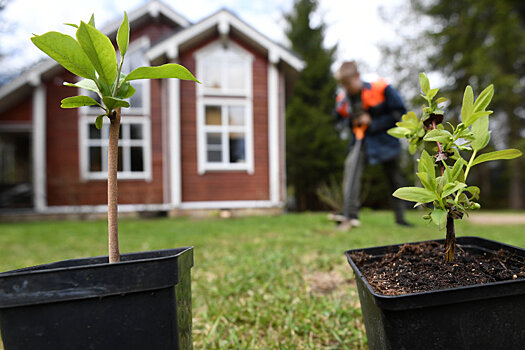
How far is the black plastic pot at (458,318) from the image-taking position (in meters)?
0.66

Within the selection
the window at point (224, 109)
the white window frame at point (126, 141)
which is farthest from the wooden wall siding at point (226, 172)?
the white window frame at point (126, 141)

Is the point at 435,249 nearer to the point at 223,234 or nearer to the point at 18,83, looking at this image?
the point at 223,234

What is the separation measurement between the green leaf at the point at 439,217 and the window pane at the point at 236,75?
7443 mm

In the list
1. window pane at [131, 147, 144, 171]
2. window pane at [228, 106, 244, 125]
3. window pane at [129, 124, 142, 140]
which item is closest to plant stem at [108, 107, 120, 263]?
window pane at [228, 106, 244, 125]

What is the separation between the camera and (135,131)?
801 centimetres

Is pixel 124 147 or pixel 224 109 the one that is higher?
pixel 224 109

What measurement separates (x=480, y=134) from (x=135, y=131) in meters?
8.12

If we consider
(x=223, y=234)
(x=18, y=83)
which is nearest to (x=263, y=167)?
(x=223, y=234)

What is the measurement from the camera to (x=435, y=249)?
3.17 ft

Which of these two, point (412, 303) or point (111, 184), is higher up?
point (111, 184)

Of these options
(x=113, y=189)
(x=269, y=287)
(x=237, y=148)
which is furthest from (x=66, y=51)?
(x=237, y=148)

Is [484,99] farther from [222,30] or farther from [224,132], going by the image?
[222,30]

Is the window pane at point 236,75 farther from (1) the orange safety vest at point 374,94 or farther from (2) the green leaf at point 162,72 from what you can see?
(2) the green leaf at point 162,72

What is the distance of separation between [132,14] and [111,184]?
30.7 ft
